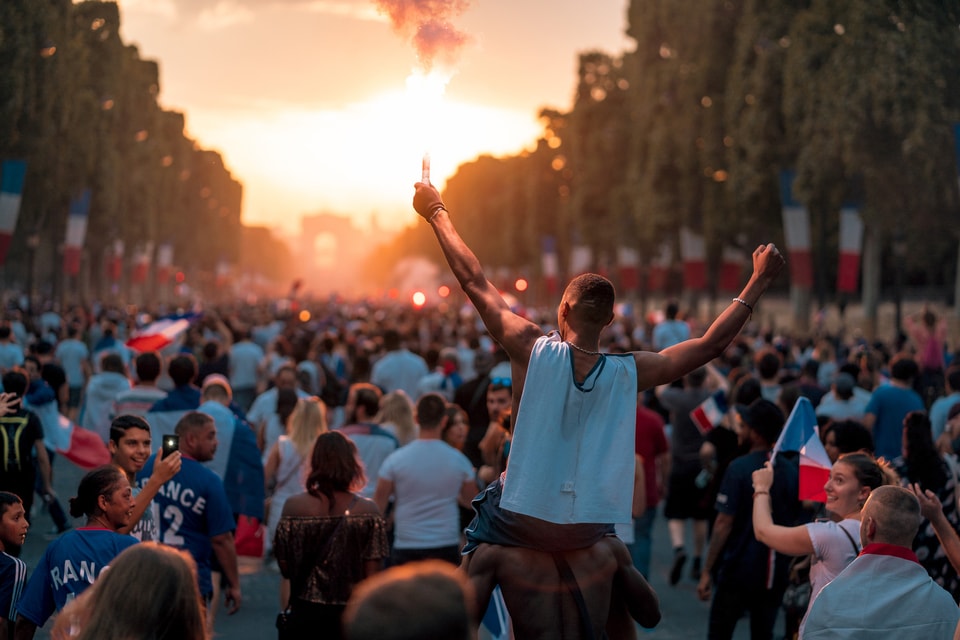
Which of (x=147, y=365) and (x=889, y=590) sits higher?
(x=147, y=365)

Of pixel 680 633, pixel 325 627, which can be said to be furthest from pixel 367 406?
pixel 325 627

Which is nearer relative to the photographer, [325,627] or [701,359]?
[701,359]

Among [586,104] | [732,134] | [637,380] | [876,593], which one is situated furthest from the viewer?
[586,104]

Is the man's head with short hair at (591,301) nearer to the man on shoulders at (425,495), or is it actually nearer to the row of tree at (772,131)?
the man on shoulders at (425,495)

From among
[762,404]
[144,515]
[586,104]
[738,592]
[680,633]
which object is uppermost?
[586,104]

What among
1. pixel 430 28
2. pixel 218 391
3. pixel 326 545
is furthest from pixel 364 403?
pixel 430 28

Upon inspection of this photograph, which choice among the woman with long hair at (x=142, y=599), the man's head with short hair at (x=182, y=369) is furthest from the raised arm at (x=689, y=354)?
the man's head with short hair at (x=182, y=369)

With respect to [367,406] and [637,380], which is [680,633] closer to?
[367,406]

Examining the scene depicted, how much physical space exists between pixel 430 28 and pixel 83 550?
2.47 metres

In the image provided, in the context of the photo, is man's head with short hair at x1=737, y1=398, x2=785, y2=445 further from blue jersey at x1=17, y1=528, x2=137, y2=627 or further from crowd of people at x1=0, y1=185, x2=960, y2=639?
blue jersey at x1=17, y1=528, x2=137, y2=627

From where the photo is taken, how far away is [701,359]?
448 centimetres

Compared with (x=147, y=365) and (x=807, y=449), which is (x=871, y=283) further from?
(x=807, y=449)

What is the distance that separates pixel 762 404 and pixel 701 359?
135 inches

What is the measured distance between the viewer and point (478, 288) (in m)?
4.52
